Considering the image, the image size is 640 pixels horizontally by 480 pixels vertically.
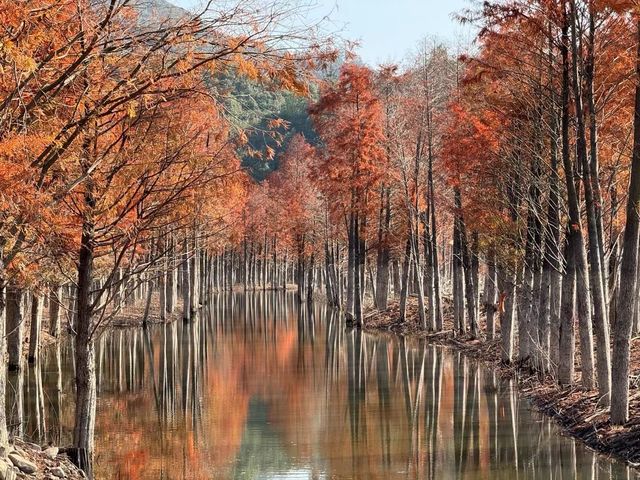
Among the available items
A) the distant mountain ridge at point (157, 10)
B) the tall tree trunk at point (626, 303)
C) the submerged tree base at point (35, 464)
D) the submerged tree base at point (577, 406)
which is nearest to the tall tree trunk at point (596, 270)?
the submerged tree base at point (577, 406)

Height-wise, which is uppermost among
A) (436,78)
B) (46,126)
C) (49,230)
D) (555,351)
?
(436,78)

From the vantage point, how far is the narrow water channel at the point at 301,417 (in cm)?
1188

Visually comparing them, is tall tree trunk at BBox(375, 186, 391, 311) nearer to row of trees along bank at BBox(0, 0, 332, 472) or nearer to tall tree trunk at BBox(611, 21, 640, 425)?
tall tree trunk at BBox(611, 21, 640, 425)

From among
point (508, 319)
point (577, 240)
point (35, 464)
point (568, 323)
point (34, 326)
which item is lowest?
point (35, 464)

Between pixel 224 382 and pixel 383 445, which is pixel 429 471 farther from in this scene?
Result: pixel 224 382

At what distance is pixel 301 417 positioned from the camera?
1587cm

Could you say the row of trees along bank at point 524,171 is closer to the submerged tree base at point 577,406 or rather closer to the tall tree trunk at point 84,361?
the submerged tree base at point 577,406

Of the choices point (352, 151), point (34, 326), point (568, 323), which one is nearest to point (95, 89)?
point (568, 323)

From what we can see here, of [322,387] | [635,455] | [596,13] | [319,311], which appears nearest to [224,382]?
[322,387]

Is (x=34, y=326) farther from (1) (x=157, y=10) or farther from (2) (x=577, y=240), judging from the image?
(1) (x=157, y=10)

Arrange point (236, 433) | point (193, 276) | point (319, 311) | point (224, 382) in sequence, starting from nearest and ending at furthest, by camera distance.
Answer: point (236, 433) < point (224, 382) < point (193, 276) < point (319, 311)

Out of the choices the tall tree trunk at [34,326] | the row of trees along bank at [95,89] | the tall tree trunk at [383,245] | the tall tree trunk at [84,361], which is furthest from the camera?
the tall tree trunk at [383,245]

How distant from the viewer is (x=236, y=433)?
1452cm

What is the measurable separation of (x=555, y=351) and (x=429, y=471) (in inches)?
330
